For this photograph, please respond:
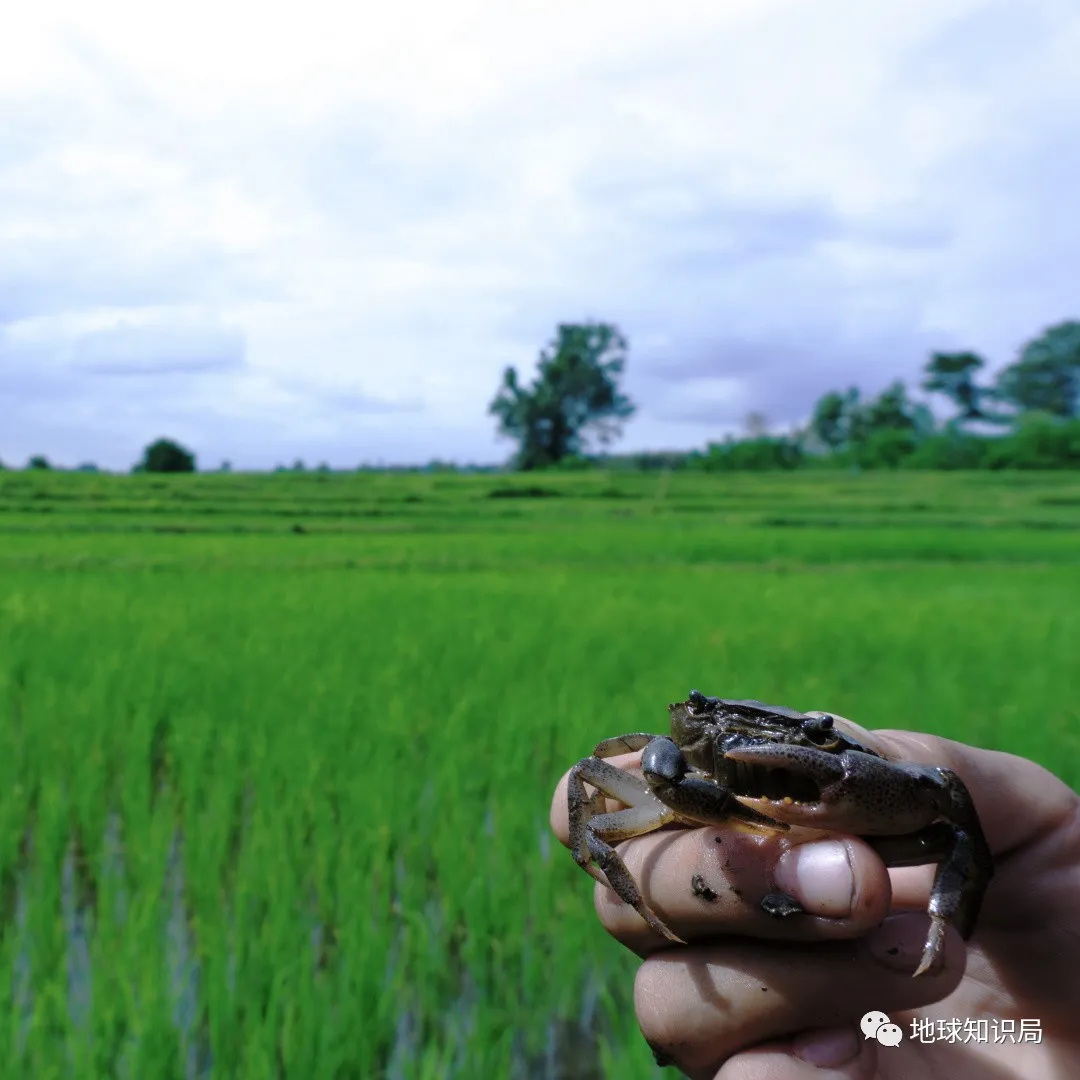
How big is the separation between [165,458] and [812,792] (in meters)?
14.1

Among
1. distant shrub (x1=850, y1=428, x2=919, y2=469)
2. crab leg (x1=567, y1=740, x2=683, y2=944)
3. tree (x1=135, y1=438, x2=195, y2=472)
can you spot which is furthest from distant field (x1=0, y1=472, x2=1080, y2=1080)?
distant shrub (x1=850, y1=428, x2=919, y2=469)

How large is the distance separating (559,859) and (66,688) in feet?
8.12

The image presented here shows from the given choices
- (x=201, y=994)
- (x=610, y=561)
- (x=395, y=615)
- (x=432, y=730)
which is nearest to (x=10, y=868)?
(x=201, y=994)

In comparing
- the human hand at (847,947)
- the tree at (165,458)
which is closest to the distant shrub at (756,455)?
the tree at (165,458)

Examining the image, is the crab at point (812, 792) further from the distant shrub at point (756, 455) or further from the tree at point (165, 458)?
the distant shrub at point (756, 455)

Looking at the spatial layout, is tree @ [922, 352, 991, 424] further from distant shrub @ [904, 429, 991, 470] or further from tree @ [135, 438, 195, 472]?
tree @ [135, 438, 195, 472]

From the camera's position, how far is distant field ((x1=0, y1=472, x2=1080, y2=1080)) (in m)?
1.87

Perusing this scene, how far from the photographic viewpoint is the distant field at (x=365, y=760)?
1871 millimetres

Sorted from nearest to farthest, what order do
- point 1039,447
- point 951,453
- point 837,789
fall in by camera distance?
point 837,789 < point 1039,447 < point 951,453

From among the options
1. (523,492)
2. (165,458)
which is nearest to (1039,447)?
(523,492)

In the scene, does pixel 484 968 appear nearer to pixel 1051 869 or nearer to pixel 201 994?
pixel 201 994

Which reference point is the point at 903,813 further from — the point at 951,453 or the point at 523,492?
the point at 951,453

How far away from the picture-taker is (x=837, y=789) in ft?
2.69

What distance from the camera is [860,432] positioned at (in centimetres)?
2734
